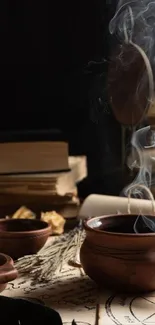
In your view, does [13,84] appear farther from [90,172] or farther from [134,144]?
[134,144]

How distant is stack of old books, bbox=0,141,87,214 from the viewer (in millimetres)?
1286

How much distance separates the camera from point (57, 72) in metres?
1.55

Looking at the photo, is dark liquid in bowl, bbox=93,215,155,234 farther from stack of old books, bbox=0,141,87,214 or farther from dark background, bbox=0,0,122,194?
dark background, bbox=0,0,122,194

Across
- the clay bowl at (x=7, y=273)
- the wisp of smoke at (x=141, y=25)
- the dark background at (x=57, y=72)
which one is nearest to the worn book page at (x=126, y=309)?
the clay bowl at (x=7, y=273)

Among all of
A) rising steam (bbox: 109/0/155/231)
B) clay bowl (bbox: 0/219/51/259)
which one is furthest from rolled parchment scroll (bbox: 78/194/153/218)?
A: clay bowl (bbox: 0/219/51/259)

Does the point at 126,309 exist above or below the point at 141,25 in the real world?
below

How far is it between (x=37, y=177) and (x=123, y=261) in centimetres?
52

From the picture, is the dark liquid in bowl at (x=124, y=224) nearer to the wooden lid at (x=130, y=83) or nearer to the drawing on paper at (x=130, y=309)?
the drawing on paper at (x=130, y=309)

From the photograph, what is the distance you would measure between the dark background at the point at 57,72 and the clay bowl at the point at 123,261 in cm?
65

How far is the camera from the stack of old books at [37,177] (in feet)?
4.22

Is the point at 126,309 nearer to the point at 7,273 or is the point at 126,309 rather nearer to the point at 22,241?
the point at 7,273

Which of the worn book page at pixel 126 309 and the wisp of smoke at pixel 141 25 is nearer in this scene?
the worn book page at pixel 126 309

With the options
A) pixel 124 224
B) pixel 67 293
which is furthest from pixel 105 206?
pixel 67 293

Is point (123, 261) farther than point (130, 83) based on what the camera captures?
No
